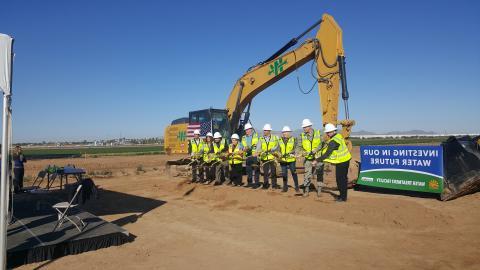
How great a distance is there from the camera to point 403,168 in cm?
1068

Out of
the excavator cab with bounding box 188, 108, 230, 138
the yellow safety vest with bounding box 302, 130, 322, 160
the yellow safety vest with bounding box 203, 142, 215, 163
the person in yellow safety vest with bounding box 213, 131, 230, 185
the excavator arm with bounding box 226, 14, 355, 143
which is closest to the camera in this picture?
the yellow safety vest with bounding box 302, 130, 322, 160

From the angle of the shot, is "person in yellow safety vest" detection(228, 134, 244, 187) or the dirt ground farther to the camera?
"person in yellow safety vest" detection(228, 134, 244, 187)

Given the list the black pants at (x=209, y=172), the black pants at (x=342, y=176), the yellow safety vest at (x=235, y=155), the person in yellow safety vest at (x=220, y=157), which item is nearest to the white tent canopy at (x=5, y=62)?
the black pants at (x=342, y=176)

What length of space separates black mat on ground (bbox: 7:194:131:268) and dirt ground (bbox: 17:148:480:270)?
0.16m

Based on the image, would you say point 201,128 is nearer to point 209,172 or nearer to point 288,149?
point 209,172

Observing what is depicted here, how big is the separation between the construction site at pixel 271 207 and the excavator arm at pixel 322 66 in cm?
4

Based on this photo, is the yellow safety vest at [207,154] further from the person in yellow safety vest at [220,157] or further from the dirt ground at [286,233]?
the dirt ground at [286,233]

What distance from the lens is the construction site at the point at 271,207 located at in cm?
553

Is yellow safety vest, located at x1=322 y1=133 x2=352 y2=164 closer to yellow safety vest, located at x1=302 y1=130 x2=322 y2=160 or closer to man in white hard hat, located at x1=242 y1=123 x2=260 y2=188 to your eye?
yellow safety vest, located at x1=302 y1=130 x2=322 y2=160

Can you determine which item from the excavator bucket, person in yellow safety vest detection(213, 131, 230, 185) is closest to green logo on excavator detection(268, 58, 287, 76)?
person in yellow safety vest detection(213, 131, 230, 185)

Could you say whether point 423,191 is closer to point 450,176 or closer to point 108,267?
point 450,176

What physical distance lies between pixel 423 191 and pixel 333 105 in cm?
A: 330

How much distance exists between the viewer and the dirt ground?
5.46 meters

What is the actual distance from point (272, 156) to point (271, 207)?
6.76 feet
